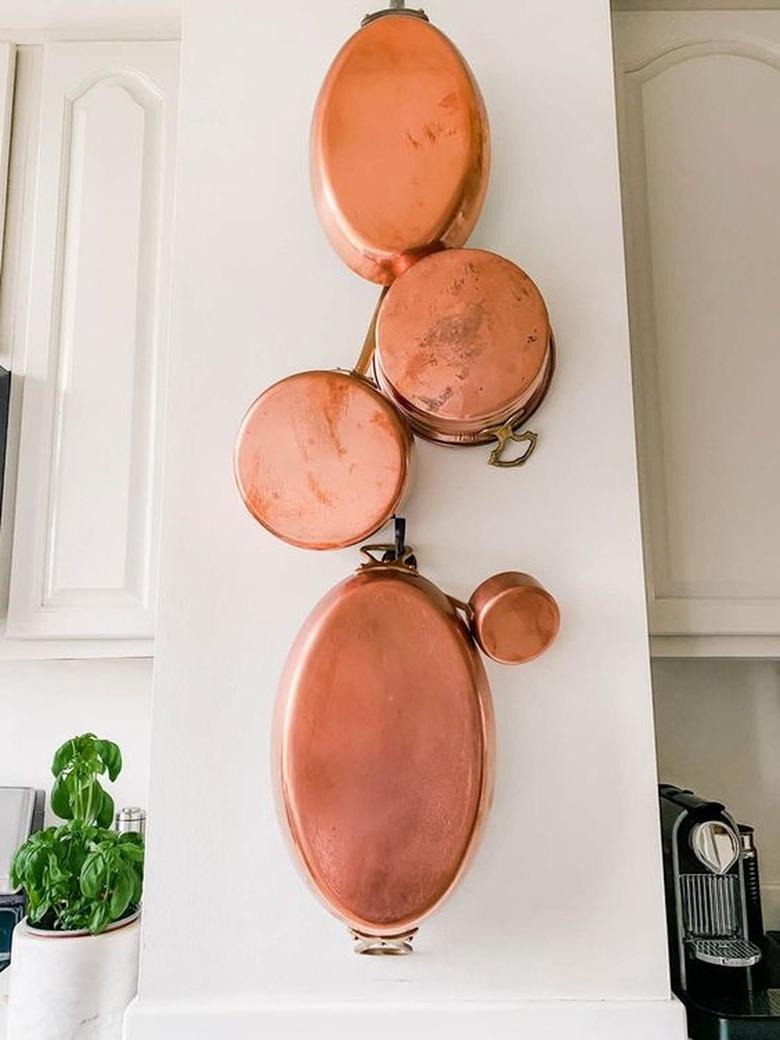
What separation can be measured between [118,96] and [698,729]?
140cm

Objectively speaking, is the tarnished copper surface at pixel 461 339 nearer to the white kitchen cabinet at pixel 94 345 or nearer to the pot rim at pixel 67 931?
the white kitchen cabinet at pixel 94 345

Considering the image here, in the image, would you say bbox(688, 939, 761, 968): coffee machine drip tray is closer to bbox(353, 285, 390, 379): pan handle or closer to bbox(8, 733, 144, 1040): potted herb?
bbox(8, 733, 144, 1040): potted herb

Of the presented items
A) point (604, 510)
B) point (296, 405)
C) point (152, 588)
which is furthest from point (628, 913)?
point (152, 588)

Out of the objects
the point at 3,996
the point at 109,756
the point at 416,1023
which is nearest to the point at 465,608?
the point at 416,1023

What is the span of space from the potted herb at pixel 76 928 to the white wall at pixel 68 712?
42cm

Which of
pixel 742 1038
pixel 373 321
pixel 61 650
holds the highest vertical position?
pixel 373 321

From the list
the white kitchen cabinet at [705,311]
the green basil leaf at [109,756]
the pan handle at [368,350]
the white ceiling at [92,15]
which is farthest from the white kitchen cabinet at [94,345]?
the white kitchen cabinet at [705,311]

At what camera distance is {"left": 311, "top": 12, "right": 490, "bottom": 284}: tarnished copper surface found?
91cm

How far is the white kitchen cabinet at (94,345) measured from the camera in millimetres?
1248

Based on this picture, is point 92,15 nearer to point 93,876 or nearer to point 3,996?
point 93,876

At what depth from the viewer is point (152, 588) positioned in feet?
4.09

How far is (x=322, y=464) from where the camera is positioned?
2.75 feet

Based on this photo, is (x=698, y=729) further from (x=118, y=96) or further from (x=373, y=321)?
(x=118, y=96)

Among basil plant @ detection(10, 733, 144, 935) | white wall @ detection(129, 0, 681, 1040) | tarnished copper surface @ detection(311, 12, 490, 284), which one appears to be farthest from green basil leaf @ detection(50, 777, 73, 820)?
tarnished copper surface @ detection(311, 12, 490, 284)
